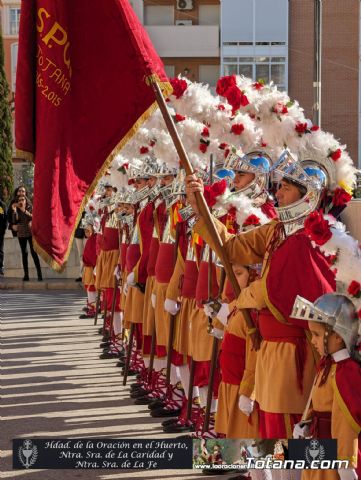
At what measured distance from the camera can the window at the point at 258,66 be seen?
1570 inches

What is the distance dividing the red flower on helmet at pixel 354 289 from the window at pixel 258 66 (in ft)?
114

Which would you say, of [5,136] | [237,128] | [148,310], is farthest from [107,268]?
[5,136]

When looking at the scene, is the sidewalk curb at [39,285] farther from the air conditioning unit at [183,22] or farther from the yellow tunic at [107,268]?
the air conditioning unit at [183,22]

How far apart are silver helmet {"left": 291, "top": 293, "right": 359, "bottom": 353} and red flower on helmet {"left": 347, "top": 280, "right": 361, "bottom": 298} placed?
4.7 inches

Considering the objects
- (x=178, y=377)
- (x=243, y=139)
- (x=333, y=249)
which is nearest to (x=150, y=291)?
(x=178, y=377)

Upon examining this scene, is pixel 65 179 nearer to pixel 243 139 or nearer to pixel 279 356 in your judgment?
pixel 279 356

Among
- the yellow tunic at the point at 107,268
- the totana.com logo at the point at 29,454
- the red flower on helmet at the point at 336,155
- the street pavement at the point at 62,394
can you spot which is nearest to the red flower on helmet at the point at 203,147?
the street pavement at the point at 62,394

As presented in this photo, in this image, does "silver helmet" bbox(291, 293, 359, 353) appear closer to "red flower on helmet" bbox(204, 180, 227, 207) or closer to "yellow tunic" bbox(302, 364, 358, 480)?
"yellow tunic" bbox(302, 364, 358, 480)

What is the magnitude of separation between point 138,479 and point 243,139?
3.94m

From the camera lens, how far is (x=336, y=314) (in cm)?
525

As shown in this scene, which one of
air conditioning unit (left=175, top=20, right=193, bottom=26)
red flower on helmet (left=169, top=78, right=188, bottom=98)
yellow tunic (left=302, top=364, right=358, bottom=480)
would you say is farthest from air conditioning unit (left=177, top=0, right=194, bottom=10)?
yellow tunic (left=302, top=364, right=358, bottom=480)

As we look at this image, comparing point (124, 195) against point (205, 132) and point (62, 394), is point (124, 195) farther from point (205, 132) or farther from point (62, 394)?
point (62, 394)

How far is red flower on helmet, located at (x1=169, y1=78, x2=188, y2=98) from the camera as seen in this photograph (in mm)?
10305
